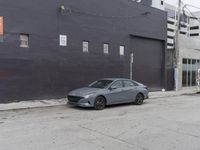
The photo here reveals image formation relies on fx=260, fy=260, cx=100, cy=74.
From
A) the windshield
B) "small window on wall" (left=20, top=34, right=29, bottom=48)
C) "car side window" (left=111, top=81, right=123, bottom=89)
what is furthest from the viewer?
"small window on wall" (left=20, top=34, right=29, bottom=48)

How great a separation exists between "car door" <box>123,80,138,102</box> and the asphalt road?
255 cm

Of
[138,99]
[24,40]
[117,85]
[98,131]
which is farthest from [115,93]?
[24,40]

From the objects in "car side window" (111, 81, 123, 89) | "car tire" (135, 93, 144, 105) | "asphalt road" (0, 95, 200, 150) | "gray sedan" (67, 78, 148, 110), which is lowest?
"asphalt road" (0, 95, 200, 150)

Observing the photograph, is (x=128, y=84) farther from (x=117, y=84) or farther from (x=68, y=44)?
(x=68, y=44)

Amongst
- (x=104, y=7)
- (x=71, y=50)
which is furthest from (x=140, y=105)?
(x=104, y=7)

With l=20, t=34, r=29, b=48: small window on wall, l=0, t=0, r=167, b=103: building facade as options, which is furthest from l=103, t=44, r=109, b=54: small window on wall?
l=20, t=34, r=29, b=48: small window on wall

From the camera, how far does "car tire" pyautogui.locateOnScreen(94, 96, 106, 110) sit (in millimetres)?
11930

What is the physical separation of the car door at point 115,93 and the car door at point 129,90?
281 mm

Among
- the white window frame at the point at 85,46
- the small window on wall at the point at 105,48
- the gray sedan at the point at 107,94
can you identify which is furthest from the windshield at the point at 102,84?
the small window on wall at the point at 105,48

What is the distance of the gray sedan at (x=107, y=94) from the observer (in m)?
11.8

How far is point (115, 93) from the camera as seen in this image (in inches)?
507

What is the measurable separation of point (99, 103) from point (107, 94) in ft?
2.22

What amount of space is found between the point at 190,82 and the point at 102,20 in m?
13.8

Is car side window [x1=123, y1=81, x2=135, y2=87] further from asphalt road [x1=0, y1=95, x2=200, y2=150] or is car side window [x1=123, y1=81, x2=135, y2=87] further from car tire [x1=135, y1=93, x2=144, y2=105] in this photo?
asphalt road [x1=0, y1=95, x2=200, y2=150]
